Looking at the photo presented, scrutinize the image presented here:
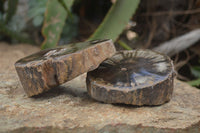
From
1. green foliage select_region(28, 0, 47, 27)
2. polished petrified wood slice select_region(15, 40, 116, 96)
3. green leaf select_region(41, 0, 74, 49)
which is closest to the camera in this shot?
polished petrified wood slice select_region(15, 40, 116, 96)

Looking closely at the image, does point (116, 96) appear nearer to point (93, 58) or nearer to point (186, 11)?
point (93, 58)

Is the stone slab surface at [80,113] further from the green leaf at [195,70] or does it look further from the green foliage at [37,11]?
the green foliage at [37,11]

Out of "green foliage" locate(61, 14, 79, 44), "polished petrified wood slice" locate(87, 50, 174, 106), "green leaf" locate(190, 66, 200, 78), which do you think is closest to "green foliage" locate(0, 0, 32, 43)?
"green foliage" locate(61, 14, 79, 44)

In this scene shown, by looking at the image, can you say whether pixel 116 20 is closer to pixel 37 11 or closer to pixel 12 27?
pixel 37 11

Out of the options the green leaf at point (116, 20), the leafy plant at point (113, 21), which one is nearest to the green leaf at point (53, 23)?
the leafy plant at point (113, 21)

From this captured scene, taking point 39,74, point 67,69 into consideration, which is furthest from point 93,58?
point 39,74

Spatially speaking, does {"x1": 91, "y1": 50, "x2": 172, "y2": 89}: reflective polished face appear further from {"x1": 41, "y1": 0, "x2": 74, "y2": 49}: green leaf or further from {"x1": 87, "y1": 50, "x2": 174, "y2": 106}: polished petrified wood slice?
{"x1": 41, "y1": 0, "x2": 74, "y2": 49}: green leaf

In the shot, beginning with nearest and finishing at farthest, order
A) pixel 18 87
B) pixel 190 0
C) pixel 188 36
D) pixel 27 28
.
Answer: pixel 18 87 → pixel 188 36 → pixel 190 0 → pixel 27 28
